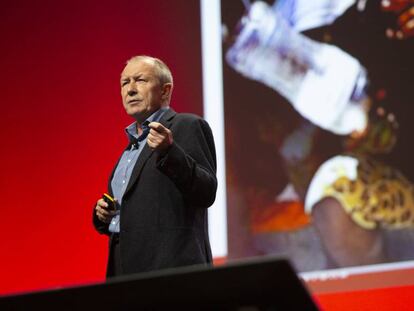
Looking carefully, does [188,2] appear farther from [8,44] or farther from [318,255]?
[318,255]

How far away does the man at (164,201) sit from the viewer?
221 cm

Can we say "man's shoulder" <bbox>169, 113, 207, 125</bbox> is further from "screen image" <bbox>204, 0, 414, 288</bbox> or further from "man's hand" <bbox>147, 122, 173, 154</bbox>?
"screen image" <bbox>204, 0, 414, 288</bbox>

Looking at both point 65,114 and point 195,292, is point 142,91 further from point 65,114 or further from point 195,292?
point 65,114

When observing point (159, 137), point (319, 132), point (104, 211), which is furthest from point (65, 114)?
point (159, 137)

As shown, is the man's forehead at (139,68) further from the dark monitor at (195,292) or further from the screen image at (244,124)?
the dark monitor at (195,292)

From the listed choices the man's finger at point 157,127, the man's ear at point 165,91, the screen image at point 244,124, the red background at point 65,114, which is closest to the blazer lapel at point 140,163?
the man's ear at point 165,91

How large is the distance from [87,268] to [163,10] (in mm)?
1266

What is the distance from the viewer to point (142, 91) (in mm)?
2449

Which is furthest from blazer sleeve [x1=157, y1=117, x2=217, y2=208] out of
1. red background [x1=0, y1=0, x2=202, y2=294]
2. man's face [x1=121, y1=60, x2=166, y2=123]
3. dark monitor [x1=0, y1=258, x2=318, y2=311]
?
red background [x1=0, y1=0, x2=202, y2=294]

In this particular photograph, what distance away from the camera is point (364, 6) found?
3.42 m

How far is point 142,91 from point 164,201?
375 mm

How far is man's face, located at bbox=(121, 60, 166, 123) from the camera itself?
244cm

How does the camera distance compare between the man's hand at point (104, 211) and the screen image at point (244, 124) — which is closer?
the man's hand at point (104, 211)

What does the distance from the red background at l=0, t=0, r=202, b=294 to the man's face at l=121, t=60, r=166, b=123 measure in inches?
49.0
